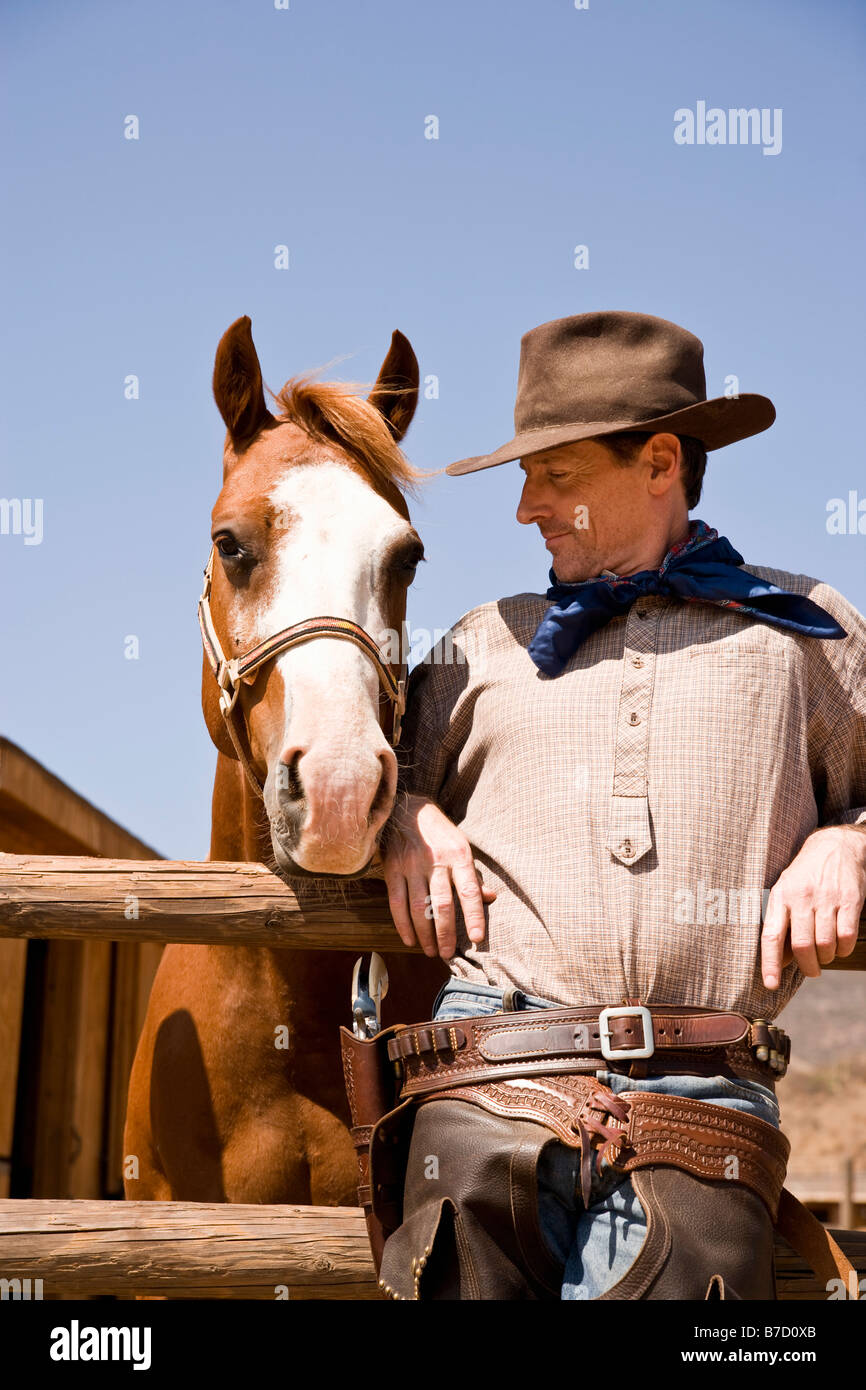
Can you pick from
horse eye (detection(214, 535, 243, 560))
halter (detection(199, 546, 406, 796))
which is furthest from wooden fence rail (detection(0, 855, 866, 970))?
horse eye (detection(214, 535, 243, 560))

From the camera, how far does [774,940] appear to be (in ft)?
6.51

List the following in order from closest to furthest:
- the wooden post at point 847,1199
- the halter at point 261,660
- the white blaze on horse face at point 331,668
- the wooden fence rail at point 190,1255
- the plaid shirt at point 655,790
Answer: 1. the plaid shirt at point 655,790
2. the white blaze on horse face at point 331,668
3. the halter at point 261,660
4. the wooden fence rail at point 190,1255
5. the wooden post at point 847,1199

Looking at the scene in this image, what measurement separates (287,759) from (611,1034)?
72 centimetres

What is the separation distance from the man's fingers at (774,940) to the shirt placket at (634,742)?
23cm

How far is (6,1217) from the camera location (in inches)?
96.9

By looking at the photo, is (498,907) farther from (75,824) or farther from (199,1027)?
(75,824)

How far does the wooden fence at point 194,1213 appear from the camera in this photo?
243 cm

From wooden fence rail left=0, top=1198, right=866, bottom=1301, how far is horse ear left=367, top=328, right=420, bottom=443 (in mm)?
1865

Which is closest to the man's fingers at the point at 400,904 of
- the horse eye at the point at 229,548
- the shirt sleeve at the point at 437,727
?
the shirt sleeve at the point at 437,727

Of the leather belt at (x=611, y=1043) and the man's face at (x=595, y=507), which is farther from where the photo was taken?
the man's face at (x=595, y=507)

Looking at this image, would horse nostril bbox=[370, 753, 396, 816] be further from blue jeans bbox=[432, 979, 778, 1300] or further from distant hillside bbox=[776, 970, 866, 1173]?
distant hillside bbox=[776, 970, 866, 1173]

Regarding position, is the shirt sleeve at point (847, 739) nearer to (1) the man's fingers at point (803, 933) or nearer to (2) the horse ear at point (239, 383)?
(1) the man's fingers at point (803, 933)

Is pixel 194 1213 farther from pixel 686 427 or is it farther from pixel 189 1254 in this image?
pixel 686 427
